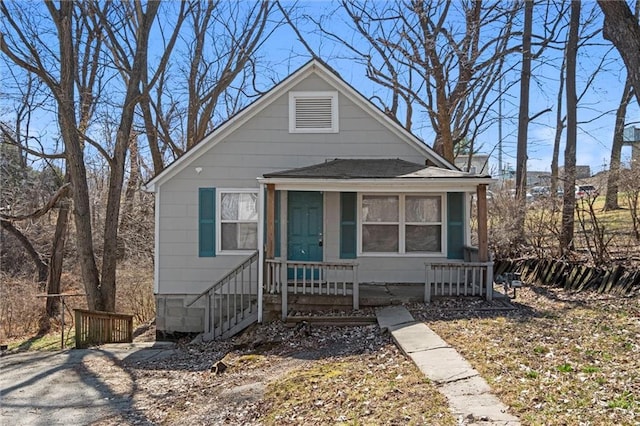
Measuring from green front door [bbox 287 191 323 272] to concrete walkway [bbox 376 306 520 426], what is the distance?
9.64 ft

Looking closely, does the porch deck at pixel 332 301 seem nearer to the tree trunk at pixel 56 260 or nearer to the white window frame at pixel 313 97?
the white window frame at pixel 313 97

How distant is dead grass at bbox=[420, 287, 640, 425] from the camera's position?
13.5 feet

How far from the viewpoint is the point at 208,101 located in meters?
21.1

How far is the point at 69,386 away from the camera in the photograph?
23.2ft

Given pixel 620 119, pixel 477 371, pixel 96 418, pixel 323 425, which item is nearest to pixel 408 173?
pixel 477 371

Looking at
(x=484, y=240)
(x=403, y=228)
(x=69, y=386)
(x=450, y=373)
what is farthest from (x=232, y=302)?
(x=450, y=373)

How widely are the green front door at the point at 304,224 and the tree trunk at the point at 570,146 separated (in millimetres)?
5886

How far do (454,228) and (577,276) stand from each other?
284 centimetres

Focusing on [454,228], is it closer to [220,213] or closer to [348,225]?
[348,225]

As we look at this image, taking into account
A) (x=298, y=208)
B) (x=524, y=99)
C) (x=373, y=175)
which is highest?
(x=524, y=99)

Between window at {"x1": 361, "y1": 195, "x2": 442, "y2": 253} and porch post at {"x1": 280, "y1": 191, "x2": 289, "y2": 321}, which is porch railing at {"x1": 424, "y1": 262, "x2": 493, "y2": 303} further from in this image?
porch post at {"x1": 280, "y1": 191, "x2": 289, "y2": 321}

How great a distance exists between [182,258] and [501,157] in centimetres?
1720

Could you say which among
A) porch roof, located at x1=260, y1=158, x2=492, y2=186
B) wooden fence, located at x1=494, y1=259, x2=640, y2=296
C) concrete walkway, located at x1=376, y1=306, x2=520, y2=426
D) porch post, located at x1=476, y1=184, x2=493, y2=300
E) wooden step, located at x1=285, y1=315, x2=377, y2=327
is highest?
porch roof, located at x1=260, y1=158, x2=492, y2=186

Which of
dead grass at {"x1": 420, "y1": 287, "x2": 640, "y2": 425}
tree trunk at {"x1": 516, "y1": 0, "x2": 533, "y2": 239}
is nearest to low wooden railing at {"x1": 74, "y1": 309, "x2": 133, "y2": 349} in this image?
dead grass at {"x1": 420, "y1": 287, "x2": 640, "y2": 425}
